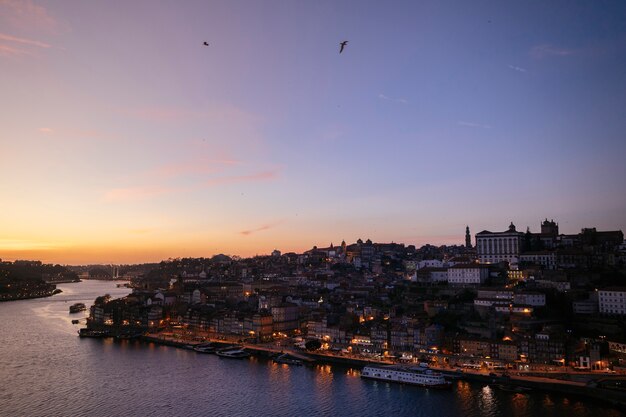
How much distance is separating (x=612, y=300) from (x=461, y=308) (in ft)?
22.1

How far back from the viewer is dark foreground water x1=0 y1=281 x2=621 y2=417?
16.9 metres

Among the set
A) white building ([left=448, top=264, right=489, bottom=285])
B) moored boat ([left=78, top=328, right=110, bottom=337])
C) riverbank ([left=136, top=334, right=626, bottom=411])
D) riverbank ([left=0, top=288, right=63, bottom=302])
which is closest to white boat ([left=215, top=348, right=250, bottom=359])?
riverbank ([left=136, top=334, right=626, bottom=411])

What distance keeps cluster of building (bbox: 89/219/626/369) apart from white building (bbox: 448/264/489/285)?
0.06 meters

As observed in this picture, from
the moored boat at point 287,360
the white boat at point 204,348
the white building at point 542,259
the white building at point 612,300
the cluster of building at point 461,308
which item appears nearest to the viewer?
the cluster of building at point 461,308

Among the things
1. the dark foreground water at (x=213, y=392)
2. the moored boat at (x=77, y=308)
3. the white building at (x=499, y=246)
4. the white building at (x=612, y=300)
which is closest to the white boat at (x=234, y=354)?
the dark foreground water at (x=213, y=392)

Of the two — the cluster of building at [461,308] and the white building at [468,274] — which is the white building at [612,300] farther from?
the white building at [468,274]

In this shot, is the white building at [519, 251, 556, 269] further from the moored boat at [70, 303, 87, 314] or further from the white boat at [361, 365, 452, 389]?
the moored boat at [70, 303, 87, 314]

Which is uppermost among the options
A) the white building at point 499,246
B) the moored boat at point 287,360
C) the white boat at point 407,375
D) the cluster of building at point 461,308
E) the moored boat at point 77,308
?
the white building at point 499,246

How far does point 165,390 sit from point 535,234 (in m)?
27.6

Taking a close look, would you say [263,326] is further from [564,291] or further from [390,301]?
[564,291]

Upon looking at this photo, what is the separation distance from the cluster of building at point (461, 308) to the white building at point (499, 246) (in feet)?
0.23

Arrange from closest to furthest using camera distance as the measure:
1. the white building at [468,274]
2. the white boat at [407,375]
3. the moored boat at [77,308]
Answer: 1. the white boat at [407,375]
2. the white building at [468,274]
3. the moored boat at [77,308]

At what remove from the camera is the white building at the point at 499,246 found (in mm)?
35219

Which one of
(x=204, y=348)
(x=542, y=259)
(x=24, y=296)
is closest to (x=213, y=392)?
(x=204, y=348)
